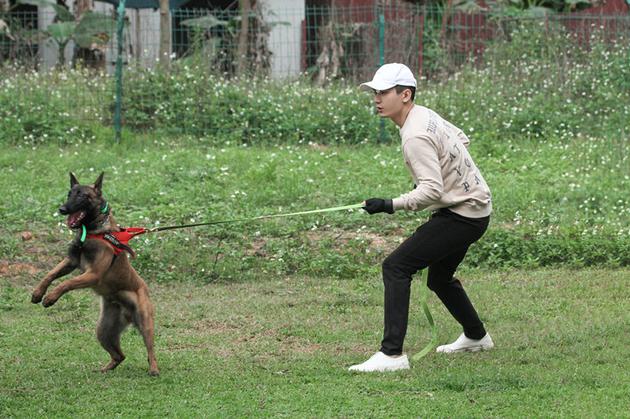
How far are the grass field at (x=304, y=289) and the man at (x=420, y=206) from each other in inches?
15.1

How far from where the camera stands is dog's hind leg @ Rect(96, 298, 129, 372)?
22.8 feet

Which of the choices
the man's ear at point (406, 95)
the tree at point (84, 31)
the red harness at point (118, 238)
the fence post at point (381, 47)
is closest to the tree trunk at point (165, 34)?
the tree at point (84, 31)

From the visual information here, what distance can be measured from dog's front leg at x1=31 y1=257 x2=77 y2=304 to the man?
6.44 ft

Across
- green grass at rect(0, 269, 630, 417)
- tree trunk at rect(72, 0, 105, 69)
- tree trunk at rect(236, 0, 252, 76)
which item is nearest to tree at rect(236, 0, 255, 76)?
tree trunk at rect(236, 0, 252, 76)

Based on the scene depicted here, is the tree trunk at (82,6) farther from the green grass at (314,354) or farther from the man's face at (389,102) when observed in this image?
the man's face at (389,102)

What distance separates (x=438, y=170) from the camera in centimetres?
658

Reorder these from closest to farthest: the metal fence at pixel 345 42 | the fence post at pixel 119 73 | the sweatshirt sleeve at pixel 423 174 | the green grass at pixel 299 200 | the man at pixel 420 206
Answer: the sweatshirt sleeve at pixel 423 174 → the man at pixel 420 206 → the green grass at pixel 299 200 → the fence post at pixel 119 73 → the metal fence at pixel 345 42

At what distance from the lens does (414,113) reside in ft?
22.1

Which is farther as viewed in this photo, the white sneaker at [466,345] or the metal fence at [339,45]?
the metal fence at [339,45]

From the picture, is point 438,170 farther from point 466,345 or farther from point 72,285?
point 72,285

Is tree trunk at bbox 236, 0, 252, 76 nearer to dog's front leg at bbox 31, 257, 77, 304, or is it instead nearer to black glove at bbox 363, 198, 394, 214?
dog's front leg at bbox 31, 257, 77, 304

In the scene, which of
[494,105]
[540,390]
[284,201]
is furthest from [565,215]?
[540,390]

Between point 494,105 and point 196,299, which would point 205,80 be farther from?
point 196,299

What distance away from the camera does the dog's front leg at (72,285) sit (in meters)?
6.59
